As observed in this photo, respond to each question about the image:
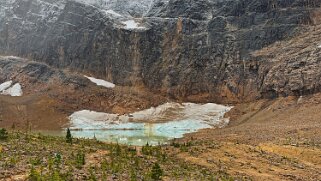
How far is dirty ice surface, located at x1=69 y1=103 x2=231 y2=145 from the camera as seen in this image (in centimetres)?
5600

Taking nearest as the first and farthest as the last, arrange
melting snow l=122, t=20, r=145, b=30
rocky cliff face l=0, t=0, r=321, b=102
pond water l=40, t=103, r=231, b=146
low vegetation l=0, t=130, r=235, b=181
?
low vegetation l=0, t=130, r=235, b=181 → pond water l=40, t=103, r=231, b=146 → rocky cliff face l=0, t=0, r=321, b=102 → melting snow l=122, t=20, r=145, b=30

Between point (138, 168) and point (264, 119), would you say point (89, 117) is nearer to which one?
point (264, 119)

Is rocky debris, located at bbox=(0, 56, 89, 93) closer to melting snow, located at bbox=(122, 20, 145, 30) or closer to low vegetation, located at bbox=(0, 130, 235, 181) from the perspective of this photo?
melting snow, located at bbox=(122, 20, 145, 30)

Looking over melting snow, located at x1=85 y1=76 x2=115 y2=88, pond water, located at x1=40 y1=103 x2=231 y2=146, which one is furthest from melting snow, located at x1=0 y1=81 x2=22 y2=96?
pond water, located at x1=40 y1=103 x2=231 y2=146

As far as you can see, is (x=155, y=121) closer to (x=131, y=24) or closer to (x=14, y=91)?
(x=131, y=24)

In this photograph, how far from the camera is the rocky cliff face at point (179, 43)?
222 feet

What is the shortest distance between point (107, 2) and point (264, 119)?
57818mm

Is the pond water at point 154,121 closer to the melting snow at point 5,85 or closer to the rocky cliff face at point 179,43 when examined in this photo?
the rocky cliff face at point 179,43

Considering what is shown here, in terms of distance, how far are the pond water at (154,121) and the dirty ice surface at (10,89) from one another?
54.5 ft

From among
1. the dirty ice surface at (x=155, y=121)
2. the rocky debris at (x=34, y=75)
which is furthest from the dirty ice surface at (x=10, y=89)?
the dirty ice surface at (x=155, y=121)

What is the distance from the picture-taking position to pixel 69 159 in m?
17.4

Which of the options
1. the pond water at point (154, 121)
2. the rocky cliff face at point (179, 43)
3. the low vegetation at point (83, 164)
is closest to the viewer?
the low vegetation at point (83, 164)

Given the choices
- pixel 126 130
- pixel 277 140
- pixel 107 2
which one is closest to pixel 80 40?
pixel 107 2

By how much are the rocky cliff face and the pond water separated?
472 cm
